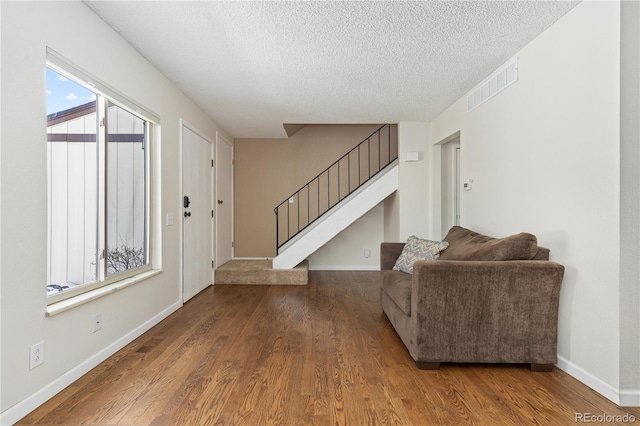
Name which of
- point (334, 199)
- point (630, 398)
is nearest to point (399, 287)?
point (630, 398)

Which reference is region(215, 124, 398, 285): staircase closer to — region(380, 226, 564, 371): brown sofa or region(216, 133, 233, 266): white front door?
region(216, 133, 233, 266): white front door

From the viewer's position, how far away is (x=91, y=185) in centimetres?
251

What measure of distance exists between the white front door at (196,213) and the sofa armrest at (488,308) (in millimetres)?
2918

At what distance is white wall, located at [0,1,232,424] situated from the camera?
5.57 feet

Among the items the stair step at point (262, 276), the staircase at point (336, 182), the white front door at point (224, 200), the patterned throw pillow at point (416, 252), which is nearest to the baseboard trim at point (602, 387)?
the patterned throw pillow at point (416, 252)

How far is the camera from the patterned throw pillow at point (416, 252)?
326 cm

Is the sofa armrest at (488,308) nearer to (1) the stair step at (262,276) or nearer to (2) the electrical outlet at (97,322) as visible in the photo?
(2) the electrical outlet at (97,322)

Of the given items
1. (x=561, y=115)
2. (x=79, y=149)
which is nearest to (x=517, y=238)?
(x=561, y=115)

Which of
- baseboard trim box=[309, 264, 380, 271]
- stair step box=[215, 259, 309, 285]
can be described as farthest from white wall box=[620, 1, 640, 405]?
baseboard trim box=[309, 264, 380, 271]

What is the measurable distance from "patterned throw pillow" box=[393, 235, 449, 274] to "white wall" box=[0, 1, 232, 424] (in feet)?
8.32

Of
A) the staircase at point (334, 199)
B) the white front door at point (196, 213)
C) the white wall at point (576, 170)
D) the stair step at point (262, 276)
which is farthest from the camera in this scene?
the staircase at point (334, 199)

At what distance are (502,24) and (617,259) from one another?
176 cm

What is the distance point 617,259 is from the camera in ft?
6.28

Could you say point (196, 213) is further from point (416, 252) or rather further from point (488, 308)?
point (488, 308)
